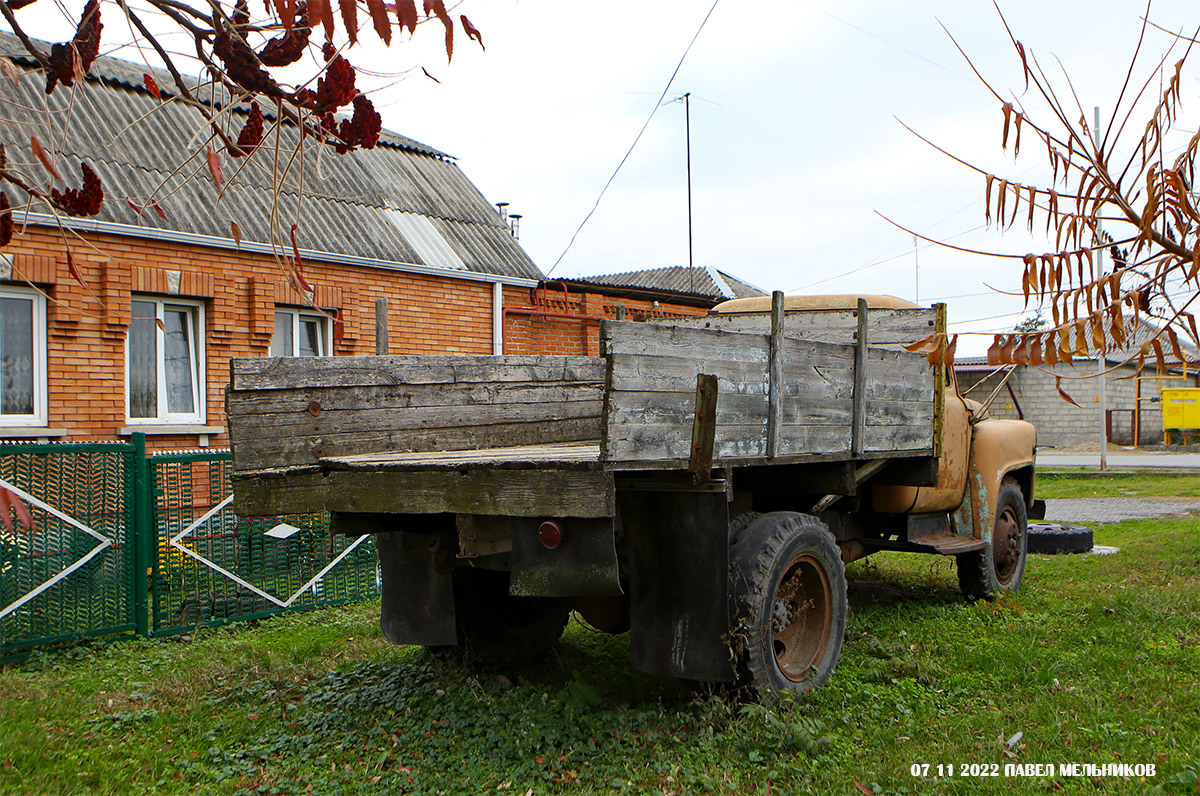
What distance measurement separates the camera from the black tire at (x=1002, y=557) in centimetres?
662

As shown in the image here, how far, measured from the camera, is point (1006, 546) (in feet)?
23.2

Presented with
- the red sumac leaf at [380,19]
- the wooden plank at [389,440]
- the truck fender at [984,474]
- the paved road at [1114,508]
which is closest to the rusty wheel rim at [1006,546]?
the truck fender at [984,474]

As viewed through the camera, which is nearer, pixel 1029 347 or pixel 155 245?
pixel 1029 347

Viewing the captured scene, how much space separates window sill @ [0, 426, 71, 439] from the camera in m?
8.76

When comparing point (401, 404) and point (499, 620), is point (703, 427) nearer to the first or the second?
point (401, 404)

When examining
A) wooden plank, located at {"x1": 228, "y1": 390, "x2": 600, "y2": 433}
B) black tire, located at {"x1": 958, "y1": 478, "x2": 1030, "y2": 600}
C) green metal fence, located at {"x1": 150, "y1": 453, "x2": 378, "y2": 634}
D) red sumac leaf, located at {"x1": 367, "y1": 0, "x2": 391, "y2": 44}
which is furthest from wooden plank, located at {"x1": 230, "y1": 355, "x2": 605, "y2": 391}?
black tire, located at {"x1": 958, "y1": 478, "x2": 1030, "y2": 600}

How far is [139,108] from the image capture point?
11.4 metres

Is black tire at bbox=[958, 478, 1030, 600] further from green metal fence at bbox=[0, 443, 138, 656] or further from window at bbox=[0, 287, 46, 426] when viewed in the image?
window at bbox=[0, 287, 46, 426]

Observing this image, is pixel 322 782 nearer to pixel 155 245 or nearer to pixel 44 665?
pixel 44 665

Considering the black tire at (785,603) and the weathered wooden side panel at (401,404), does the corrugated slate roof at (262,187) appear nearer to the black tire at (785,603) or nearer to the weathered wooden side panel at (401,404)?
the weathered wooden side panel at (401,404)

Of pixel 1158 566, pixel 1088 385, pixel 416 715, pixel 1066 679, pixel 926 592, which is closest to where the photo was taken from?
pixel 416 715

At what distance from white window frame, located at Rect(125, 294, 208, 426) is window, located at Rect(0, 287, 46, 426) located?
2.56 ft

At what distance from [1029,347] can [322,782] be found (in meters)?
3.10

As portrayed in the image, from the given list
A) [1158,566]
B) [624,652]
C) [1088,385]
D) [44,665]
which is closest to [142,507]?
[44,665]
